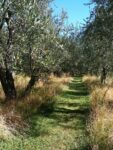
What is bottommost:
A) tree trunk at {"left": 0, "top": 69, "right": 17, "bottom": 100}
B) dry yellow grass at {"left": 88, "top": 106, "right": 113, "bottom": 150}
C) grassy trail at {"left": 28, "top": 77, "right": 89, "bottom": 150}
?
grassy trail at {"left": 28, "top": 77, "right": 89, "bottom": 150}

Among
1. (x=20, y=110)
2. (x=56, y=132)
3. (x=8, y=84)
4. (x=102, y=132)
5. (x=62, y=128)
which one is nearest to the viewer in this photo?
(x=102, y=132)

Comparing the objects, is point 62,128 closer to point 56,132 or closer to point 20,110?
point 56,132

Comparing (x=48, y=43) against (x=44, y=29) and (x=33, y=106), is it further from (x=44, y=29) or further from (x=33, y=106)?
(x=33, y=106)

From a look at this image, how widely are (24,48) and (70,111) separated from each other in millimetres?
3737

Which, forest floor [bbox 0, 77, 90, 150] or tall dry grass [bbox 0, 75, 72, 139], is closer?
forest floor [bbox 0, 77, 90, 150]

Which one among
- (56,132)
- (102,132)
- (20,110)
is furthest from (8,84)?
(102,132)

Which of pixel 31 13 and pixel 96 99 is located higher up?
pixel 31 13

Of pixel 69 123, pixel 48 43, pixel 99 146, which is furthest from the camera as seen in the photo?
pixel 48 43

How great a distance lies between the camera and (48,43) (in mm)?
23328

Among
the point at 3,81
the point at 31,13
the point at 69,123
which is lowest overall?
the point at 69,123

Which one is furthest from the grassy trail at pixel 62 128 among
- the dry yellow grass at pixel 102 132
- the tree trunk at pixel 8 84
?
the tree trunk at pixel 8 84

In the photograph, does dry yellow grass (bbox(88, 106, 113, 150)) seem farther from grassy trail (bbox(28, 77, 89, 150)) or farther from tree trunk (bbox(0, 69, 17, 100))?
tree trunk (bbox(0, 69, 17, 100))

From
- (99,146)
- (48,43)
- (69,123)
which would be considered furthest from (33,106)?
(99,146)

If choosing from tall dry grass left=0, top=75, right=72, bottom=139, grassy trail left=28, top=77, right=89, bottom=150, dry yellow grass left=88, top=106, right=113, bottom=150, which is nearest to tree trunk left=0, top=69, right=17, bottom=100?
tall dry grass left=0, top=75, right=72, bottom=139
